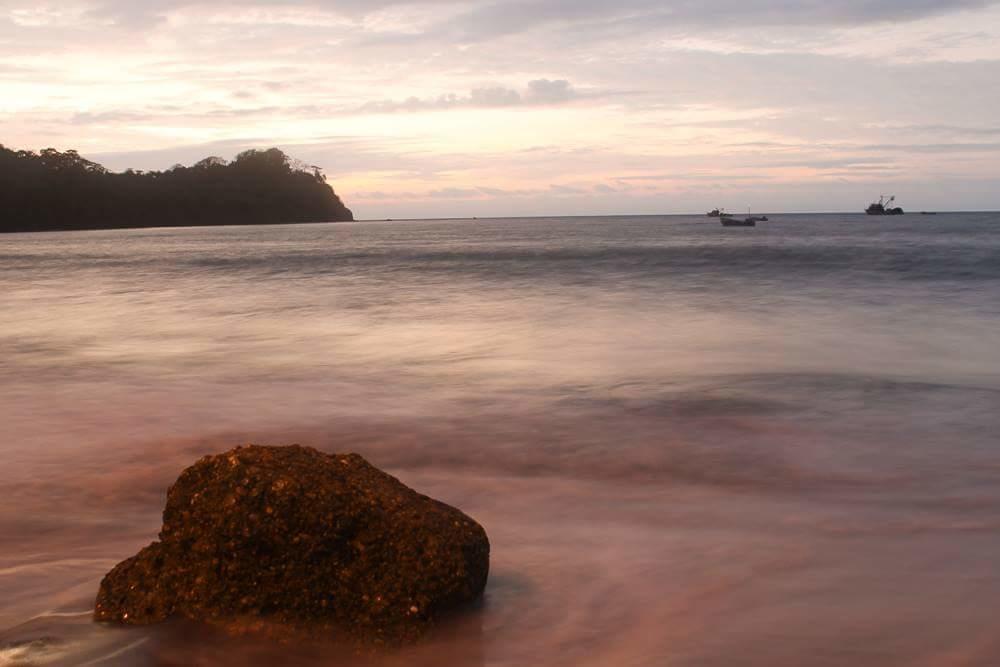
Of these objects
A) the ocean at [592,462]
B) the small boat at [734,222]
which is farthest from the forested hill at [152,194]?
the ocean at [592,462]

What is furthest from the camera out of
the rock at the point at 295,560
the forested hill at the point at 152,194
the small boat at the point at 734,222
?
the forested hill at the point at 152,194

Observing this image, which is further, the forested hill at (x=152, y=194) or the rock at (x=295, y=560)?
the forested hill at (x=152, y=194)

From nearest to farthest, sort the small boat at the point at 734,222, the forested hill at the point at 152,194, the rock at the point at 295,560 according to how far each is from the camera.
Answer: the rock at the point at 295,560, the small boat at the point at 734,222, the forested hill at the point at 152,194

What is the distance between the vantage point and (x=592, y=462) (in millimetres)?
6328

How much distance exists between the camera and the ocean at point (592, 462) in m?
3.51

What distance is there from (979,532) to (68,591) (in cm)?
419

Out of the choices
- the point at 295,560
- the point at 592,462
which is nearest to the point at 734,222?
the point at 592,462

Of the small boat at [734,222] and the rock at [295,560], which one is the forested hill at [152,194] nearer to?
the small boat at [734,222]

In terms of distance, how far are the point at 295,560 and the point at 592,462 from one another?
315 cm

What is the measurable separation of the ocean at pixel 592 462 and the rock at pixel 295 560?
0.44 feet

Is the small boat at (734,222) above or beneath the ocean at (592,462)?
above

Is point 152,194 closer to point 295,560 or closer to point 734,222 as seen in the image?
point 734,222

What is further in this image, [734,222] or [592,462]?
[734,222]

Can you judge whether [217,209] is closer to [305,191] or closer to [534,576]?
[305,191]
